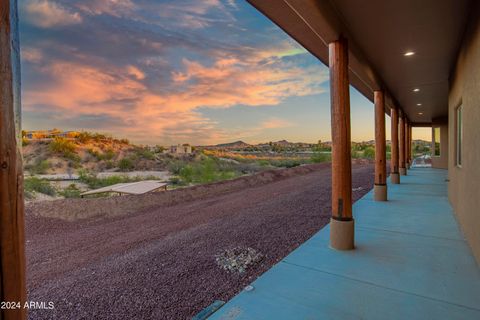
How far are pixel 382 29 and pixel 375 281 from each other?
351 centimetres

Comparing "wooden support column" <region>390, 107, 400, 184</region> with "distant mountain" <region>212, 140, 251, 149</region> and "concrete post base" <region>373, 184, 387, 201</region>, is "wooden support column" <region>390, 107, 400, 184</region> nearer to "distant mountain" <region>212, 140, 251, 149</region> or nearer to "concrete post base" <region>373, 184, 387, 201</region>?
"concrete post base" <region>373, 184, 387, 201</region>

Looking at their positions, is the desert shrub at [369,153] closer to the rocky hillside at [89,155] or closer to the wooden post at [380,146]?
the rocky hillside at [89,155]

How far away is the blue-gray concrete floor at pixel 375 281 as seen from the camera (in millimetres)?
2258

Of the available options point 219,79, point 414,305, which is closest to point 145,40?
point 219,79

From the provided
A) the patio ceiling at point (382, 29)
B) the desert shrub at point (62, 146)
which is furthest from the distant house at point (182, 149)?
the patio ceiling at point (382, 29)

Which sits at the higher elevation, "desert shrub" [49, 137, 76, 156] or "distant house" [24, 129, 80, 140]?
"distant house" [24, 129, 80, 140]

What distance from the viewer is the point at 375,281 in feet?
9.05

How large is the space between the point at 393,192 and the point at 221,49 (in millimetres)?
9493

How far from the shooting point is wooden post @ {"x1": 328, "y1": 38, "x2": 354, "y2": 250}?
3535mm

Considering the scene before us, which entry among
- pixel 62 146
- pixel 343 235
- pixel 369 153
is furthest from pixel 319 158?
pixel 343 235

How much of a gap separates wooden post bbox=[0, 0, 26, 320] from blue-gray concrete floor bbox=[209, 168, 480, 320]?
1754 mm

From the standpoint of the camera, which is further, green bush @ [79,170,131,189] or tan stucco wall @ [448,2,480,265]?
green bush @ [79,170,131,189]

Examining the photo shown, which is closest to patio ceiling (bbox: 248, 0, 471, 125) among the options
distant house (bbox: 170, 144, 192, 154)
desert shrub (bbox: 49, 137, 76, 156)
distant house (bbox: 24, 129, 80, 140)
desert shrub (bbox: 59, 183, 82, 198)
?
desert shrub (bbox: 59, 183, 82, 198)

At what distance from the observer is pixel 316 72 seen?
634 inches
